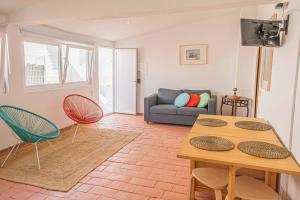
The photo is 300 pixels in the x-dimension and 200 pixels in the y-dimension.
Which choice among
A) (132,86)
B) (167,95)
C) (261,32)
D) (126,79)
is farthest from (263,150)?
(126,79)

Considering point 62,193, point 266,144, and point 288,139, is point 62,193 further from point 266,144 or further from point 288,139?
point 288,139

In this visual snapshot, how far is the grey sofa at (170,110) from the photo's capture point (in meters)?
4.76

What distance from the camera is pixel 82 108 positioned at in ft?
14.9

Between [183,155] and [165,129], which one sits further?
[165,129]

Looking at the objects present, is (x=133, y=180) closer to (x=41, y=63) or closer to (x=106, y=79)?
(x=41, y=63)

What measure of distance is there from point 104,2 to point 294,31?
2.08 m

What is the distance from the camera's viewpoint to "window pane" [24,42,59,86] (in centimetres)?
375

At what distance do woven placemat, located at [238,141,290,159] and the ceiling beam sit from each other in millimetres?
1431

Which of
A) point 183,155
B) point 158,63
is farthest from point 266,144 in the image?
point 158,63

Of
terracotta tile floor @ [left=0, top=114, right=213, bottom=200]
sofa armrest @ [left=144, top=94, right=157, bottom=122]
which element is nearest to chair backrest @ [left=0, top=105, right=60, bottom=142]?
terracotta tile floor @ [left=0, top=114, right=213, bottom=200]

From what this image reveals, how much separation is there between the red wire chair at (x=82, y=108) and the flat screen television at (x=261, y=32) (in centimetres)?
285

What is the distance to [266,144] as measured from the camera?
1.79 metres

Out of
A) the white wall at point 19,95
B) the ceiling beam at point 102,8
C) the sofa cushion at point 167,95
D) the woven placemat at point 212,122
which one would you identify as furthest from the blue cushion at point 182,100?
the ceiling beam at point 102,8

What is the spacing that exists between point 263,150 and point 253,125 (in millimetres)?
758
